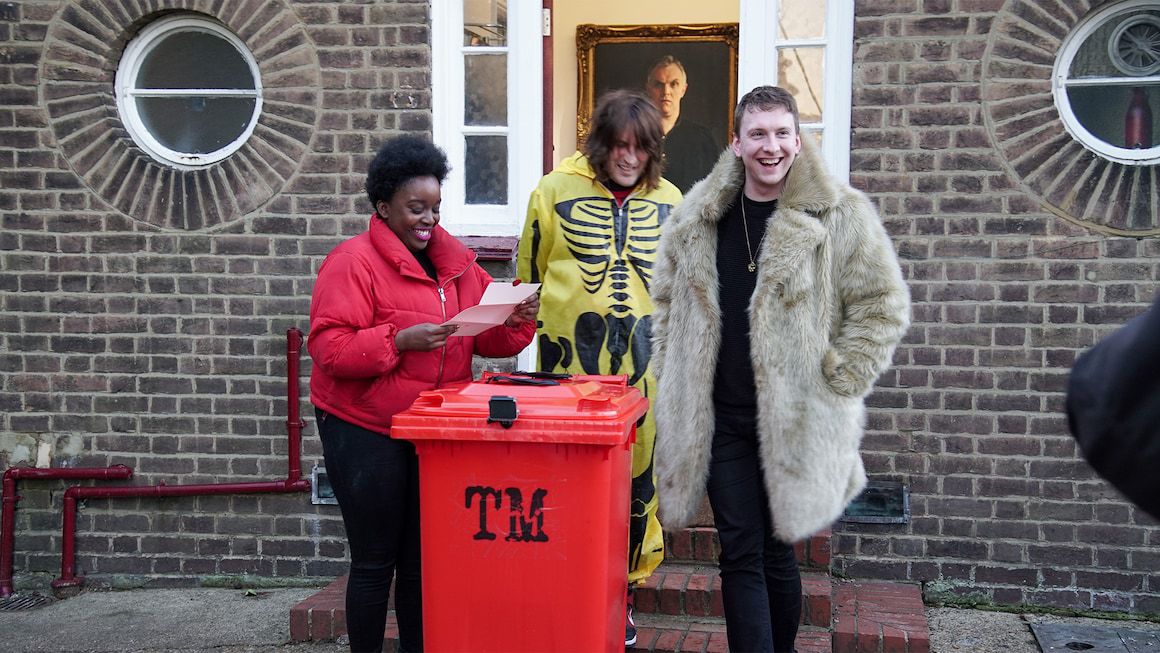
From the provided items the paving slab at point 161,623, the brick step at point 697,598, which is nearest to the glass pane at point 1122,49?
the brick step at point 697,598

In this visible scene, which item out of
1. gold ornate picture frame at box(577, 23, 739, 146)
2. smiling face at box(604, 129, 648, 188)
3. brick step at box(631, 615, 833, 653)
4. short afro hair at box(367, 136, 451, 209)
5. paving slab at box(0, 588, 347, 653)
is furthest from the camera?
gold ornate picture frame at box(577, 23, 739, 146)

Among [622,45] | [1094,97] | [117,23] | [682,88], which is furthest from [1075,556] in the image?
[117,23]

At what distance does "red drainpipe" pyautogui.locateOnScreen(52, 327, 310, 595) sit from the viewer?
514 centimetres

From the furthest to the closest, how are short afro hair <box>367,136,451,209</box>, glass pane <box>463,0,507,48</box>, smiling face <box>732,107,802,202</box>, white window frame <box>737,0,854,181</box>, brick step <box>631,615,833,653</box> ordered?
1. glass pane <box>463,0,507,48</box>
2. white window frame <box>737,0,854,181</box>
3. brick step <box>631,615,833,653</box>
4. short afro hair <box>367,136,451,209</box>
5. smiling face <box>732,107,802,202</box>

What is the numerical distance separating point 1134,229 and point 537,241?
255 cm

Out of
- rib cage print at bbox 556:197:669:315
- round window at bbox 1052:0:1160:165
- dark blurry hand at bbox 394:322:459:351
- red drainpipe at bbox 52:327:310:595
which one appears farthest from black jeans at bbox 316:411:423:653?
round window at bbox 1052:0:1160:165

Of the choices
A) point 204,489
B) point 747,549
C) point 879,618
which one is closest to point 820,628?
point 879,618

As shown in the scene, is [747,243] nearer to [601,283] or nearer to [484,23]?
[601,283]

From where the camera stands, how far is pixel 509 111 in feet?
17.2

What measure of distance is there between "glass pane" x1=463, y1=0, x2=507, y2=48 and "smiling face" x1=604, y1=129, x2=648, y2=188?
1.58 meters

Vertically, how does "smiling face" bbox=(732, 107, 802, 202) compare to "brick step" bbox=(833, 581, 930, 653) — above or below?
above

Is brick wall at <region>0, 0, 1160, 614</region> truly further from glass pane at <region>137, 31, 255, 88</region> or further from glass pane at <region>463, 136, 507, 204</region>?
glass pane at <region>463, 136, 507, 204</region>

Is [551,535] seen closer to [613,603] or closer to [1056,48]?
[613,603]

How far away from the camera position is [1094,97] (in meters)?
4.74
